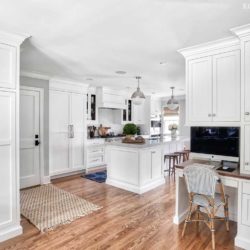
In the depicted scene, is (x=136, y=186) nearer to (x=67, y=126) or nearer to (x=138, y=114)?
(x=67, y=126)

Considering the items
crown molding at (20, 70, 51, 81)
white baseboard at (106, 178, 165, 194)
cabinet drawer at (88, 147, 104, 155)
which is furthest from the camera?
cabinet drawer at (88, 147, 104, 155)

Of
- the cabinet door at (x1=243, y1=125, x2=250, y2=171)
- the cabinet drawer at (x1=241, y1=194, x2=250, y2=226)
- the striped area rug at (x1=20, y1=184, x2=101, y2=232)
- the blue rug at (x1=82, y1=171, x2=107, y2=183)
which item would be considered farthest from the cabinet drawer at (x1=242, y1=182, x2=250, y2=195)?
the blue rug at (x1=82, y1=171, x2=107, y2=183)

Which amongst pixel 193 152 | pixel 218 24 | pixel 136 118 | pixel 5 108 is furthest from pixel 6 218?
pixel 136 118

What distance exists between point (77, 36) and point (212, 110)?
2.01 meters

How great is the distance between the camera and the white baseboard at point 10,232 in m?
2.34

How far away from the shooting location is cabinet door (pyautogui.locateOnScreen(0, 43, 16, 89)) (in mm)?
2346

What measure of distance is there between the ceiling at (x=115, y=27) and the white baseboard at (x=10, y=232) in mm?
2340

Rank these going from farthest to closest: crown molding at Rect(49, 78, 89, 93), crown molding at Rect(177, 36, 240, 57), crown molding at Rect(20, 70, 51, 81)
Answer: crown molding at Rect(49, 78, 89, 93), crown molding at Rect(20, 70, 51, 81), crown molding at Rect(177, 36, 240, 57)

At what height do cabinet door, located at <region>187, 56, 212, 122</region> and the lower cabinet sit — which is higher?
cabinet door, located at <region>187, 56, 212, 122</region>

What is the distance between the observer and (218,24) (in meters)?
2.17

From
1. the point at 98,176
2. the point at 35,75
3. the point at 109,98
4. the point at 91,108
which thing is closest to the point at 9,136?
the point at 35,75

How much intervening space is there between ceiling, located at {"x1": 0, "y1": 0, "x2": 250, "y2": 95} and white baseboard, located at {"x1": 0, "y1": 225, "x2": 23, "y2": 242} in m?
A: 2.34

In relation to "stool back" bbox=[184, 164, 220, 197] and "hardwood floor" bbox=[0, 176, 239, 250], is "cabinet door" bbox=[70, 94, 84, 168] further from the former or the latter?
"stool back" bbox=[184, 164, 220, 197]

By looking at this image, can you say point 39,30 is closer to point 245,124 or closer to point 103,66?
point 103,66
